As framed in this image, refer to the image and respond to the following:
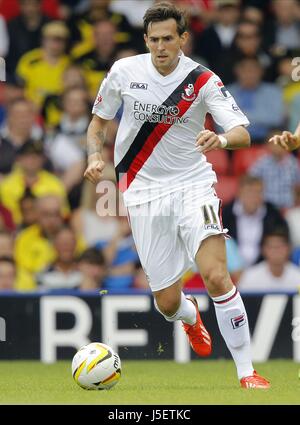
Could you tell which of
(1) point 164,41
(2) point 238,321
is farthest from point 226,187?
(2) point 238,321

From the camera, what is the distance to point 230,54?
609 inches

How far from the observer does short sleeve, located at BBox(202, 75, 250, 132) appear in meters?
8.88

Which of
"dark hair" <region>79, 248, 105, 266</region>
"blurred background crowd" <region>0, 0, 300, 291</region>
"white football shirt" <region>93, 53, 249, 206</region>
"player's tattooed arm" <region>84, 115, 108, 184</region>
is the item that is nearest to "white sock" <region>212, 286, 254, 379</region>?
"white football shirt" <region>93, 53, 249, 206</region>

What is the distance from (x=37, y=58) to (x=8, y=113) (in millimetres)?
1073

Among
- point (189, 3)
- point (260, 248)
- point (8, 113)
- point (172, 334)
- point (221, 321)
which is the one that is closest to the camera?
point (221, 321)

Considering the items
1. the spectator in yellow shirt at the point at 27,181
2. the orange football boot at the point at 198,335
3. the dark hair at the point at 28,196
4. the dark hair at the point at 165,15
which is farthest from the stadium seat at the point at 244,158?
the dark hair at the point at 165,15

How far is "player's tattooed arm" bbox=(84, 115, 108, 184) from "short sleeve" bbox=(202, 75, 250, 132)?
0.88 m

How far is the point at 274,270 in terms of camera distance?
13.0m

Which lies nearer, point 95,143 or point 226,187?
point 95,143

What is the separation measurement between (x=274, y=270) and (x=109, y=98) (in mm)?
4249

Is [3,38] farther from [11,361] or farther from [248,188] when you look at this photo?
[11,361]

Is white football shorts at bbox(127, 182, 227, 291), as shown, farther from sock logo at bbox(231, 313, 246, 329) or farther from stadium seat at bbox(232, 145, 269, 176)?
stadium seat at bbox(232, 145, 269, 176)

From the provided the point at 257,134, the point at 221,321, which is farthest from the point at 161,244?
the point at 257,134

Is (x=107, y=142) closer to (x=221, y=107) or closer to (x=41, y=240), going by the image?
(x=41, y=240)
